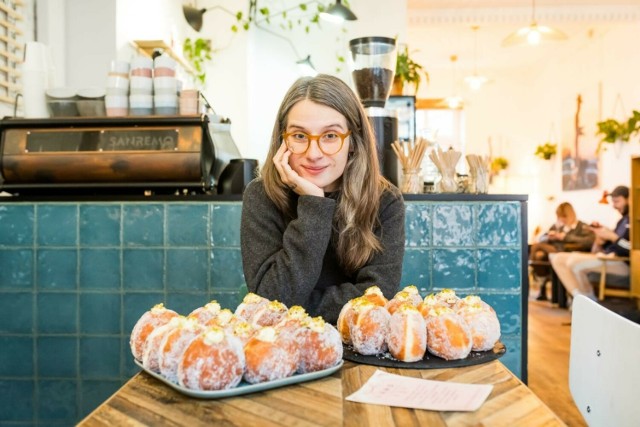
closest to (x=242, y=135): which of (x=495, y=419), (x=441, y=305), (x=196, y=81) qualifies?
(x=196, y=81)

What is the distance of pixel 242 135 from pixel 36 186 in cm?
301

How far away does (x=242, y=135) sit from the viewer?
539 cm

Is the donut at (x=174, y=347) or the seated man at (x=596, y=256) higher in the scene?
the donut at (x=174, y=347)

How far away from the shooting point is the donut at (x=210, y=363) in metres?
0.83

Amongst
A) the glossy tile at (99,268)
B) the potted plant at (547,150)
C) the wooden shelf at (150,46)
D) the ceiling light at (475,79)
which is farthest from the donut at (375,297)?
the potted plant at (547,150)

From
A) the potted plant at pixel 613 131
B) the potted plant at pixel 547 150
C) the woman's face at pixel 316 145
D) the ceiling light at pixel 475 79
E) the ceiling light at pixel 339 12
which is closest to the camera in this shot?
the woman's face at pixel 316 145

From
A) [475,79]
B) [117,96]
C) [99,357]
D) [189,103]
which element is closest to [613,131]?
[475,79]

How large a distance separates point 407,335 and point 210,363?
1.11ft

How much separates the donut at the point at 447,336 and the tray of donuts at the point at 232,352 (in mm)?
167

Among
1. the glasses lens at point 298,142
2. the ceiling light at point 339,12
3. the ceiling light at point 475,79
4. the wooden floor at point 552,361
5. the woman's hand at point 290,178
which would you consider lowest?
the wooden floor at point 552,361

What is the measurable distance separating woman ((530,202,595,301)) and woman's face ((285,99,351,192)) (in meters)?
6.18

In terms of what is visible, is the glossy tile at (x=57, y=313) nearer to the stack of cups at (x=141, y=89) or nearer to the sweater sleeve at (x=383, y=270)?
the stack of cups at (x=141, y=89)

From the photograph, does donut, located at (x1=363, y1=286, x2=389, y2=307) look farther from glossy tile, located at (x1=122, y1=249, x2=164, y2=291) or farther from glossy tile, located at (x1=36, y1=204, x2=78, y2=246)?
glossy tile, located at (x1=36, y1=204, x2=78, y2=246)

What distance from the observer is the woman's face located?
5.01 feet
